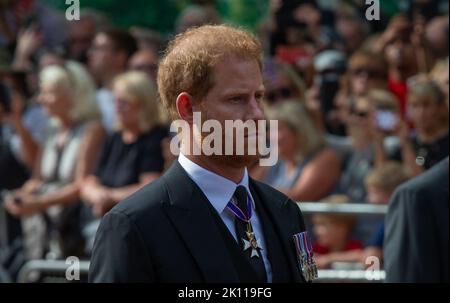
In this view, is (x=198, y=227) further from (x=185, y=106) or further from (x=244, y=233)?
(x=185, y=106)

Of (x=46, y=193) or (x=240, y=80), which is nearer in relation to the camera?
(x=240, y=80)

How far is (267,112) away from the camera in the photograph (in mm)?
8312

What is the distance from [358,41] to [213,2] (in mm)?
1417

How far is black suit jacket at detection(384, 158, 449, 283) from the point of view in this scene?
5094 millimetres

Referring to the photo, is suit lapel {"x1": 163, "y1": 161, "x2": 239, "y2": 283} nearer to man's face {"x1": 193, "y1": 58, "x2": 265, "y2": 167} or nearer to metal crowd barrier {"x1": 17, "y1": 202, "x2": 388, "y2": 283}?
man's face {"x1": 193, "y1": 58, "x2": 265, "y2": 167}

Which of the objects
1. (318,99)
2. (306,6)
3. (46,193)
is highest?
(306,6)

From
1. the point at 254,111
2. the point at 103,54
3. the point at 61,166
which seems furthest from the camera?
the point at 103,54

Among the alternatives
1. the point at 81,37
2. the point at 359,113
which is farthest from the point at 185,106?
the point at 81,37

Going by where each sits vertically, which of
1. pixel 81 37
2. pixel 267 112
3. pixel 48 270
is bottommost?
pixel 48 270

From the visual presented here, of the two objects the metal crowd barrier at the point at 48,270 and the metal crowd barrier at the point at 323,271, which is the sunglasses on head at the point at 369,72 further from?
the metal crowd barrier at the point at 48,270

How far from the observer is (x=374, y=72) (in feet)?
26.8

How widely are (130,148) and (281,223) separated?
4.56 metres
